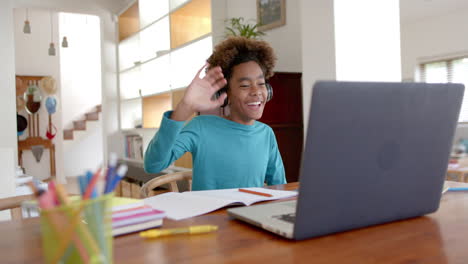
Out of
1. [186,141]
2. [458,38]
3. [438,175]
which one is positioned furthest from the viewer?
[458,38]

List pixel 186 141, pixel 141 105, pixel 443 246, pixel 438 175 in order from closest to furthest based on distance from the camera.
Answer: pixel 443 246
pixel 438 175
pixel 186 141
pixel 141 105

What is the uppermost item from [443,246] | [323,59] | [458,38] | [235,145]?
[458,38]

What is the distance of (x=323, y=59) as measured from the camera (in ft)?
8.30

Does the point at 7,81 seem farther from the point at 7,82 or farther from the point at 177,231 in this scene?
the point at 177,231

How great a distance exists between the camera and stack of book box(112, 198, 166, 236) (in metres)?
0.68

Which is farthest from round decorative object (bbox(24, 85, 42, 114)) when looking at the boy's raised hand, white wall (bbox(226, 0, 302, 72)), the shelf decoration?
the boy's raised hand

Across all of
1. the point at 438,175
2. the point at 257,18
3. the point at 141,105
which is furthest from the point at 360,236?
the point at 141,105

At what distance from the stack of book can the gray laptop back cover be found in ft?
0.88

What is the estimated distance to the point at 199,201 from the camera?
3.15ft

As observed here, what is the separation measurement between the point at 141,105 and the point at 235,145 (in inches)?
141

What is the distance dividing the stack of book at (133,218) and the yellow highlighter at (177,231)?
22 mm

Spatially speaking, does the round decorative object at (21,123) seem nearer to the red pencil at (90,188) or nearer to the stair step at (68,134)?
the stair step at (68,134)

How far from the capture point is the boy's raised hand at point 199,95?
1.13 m

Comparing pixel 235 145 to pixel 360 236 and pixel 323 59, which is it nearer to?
pixel 360 236
